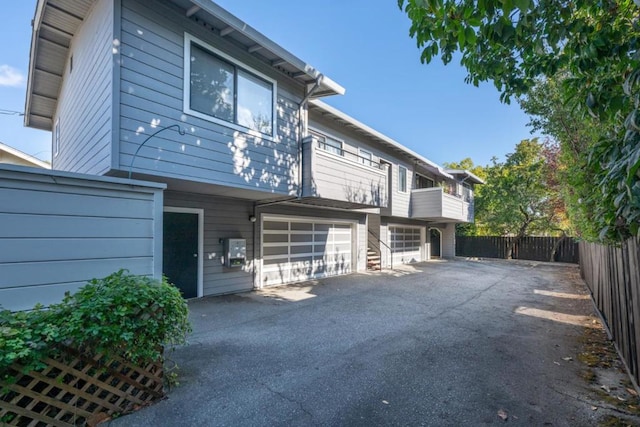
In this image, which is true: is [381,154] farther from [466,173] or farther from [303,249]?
[466,173]

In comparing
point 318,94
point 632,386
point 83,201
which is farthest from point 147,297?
point 318,94

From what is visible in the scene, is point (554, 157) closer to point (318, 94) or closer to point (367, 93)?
point (367, 93)

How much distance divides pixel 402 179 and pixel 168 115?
11.9 m

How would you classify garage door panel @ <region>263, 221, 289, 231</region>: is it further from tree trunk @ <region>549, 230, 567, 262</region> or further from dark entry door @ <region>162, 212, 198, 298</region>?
tree trunk @ <region>549, 230, 567, 262</region>

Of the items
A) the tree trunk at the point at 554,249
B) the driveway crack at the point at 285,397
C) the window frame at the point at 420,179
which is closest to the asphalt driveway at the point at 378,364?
the driveway crack at the point at 285,397

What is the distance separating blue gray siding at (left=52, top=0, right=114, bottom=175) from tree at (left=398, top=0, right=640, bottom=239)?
15.3 feet

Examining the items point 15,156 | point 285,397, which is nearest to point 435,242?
point 285,397

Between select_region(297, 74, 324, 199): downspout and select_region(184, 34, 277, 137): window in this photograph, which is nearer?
select_region(184, 34, 277, 137): window

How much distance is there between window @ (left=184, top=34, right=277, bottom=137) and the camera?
5.67m

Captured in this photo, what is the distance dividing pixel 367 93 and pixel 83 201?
1843cm

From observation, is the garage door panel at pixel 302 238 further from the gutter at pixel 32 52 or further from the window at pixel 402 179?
the gutter at pixel 32 52

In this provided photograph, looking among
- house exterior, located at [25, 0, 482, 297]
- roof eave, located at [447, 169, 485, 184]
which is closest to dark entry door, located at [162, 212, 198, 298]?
house exterior, located at [25, 0, 482, 297]

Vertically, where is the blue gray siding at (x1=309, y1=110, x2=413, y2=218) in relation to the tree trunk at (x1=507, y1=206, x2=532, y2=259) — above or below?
above

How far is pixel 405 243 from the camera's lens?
1672cm
